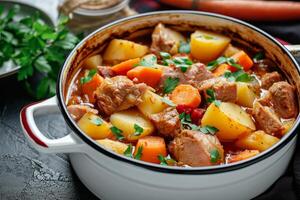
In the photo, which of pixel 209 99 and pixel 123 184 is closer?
pixel 123 184

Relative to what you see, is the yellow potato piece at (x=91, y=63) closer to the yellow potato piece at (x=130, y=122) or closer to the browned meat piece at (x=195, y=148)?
the yellow potato piece at (x=130, y=122)

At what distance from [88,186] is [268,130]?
2.63 feet

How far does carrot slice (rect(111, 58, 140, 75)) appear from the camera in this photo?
2.46m

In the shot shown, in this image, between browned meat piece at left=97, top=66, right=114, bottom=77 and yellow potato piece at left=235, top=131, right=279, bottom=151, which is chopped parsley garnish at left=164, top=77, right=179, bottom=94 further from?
yellow potato piece at left=235, top=131, right=279, bottom=151

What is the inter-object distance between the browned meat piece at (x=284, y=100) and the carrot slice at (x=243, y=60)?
0.26 metres

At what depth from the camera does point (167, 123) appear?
6.91ft

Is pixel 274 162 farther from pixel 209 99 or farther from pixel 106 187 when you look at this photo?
pixel 106 187

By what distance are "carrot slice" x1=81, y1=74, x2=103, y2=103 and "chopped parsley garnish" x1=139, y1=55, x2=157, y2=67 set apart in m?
0.21

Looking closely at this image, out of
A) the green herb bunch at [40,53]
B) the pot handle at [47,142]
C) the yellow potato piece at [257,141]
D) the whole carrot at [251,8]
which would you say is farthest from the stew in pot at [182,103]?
the whole carrot at [251,8]

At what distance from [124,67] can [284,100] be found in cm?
76

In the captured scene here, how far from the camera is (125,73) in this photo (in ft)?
8.12

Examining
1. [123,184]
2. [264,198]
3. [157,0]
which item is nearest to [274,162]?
[264,198]

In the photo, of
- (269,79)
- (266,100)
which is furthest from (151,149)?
(269,79)

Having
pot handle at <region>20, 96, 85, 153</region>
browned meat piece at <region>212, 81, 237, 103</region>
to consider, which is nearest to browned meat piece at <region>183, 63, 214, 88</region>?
browned meat piece at <region>212, 81, 237, 103</region>
